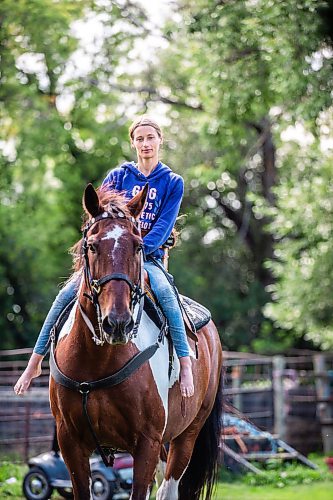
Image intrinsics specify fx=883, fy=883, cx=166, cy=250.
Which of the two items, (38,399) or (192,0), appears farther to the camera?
(192,0)

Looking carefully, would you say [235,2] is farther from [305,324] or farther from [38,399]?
[305,324]

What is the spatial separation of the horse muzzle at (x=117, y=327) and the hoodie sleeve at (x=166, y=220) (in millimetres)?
1289

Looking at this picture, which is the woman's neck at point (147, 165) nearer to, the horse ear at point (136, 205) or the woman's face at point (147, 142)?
the woman's face at point (147, 142)

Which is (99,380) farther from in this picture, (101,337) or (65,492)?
(65,492)

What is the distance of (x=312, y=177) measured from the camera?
20.8m

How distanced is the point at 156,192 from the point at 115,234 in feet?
4.15

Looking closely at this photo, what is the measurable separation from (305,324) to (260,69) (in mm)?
8192

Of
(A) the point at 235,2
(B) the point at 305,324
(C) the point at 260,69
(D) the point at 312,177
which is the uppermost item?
(A) the point at 235,2

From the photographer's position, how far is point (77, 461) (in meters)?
5.57

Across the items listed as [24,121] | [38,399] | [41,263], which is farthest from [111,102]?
[38,399]

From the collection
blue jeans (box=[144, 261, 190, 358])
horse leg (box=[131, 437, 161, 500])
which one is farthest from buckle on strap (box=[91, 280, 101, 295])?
horse leg (box=[131, 437, 161, 500])

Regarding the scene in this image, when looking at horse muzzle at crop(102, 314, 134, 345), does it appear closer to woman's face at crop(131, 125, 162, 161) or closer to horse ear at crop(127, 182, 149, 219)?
horse ear at crop(127, 182, 149, 219)

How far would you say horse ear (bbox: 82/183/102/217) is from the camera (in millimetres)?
5148

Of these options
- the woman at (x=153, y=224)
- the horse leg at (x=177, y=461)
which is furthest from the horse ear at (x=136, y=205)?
the horse leg at (x=177, y=461)
